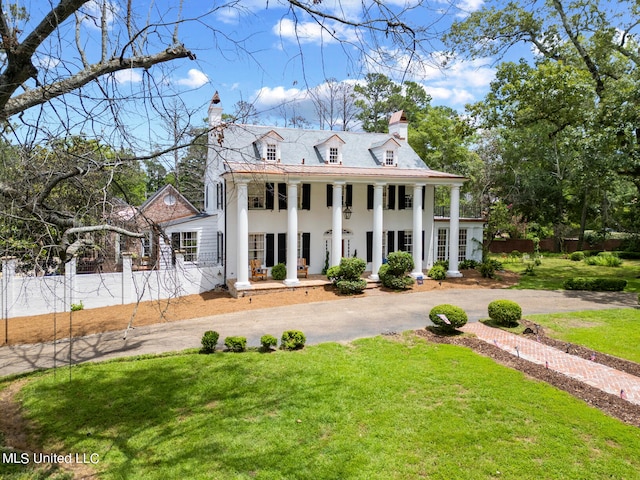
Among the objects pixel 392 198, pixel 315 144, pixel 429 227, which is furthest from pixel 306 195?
pixel 429 227

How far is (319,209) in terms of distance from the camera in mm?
21922

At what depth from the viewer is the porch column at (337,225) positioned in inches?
807

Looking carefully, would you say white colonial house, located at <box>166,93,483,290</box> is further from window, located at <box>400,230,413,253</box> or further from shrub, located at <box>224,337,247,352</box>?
shrub, located at <box>224,337,247,352</box>

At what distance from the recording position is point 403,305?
16.8 m

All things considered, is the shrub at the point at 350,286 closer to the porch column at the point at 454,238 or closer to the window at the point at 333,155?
the porch column at the point at 454,238

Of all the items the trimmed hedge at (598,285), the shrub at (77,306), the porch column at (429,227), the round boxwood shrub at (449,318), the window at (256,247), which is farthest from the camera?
the porch column at (429,227)

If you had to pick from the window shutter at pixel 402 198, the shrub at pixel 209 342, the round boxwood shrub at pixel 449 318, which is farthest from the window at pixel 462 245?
the shrub at pixel 209 342

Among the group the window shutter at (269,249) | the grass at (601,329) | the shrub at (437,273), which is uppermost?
the window shutter at (269,249)

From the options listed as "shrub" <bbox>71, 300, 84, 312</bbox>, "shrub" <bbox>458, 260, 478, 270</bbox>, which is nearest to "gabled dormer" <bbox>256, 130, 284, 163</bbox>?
"shrub" <bbox>71, 300, 84, 312</bbox>

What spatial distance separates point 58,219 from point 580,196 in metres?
41.3

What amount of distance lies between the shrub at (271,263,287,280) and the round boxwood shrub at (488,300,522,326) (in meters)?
10.00

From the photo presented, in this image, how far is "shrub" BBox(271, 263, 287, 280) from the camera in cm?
2025

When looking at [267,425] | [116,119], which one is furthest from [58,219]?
[267,425]

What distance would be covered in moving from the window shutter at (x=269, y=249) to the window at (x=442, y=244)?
10.3 m
